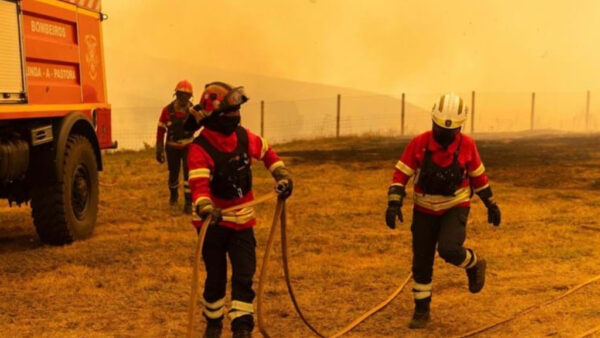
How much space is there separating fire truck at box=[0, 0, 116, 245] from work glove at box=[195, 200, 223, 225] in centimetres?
313

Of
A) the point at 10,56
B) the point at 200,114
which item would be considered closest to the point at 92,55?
the point at 10,56

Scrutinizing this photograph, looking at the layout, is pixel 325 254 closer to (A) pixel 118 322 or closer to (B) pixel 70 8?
(A) pixel 118 322

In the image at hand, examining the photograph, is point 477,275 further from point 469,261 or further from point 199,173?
point 199,173

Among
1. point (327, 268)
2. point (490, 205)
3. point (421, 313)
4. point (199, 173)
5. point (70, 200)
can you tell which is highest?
point (199, 173)

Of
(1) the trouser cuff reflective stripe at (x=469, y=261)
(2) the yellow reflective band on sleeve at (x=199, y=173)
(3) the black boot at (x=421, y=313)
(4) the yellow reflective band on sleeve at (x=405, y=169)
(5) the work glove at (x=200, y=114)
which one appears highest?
(5) the work glove at (x=200, y=114)

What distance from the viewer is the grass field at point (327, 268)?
5391 mm

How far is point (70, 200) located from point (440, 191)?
4318 millimetres

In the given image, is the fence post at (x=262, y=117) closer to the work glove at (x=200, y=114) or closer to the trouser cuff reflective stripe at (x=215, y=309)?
the trouser cuff reflective stripe at (x=215, y=309)

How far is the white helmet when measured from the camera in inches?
198

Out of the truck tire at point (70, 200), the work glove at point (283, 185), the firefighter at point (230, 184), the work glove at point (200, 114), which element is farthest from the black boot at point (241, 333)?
the truck tire at point (70, 200)

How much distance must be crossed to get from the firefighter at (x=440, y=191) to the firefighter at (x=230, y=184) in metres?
1.02

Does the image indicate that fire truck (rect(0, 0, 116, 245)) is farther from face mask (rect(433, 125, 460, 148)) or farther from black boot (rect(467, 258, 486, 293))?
black boot (rect(467, 258, 486, 293))

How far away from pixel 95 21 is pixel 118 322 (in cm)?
470

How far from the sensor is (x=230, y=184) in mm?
4617
